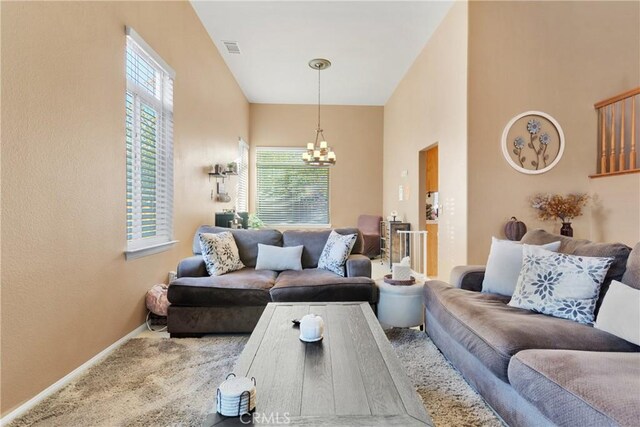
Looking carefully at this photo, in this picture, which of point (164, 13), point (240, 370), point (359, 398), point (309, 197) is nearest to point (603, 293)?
point (359, 398)

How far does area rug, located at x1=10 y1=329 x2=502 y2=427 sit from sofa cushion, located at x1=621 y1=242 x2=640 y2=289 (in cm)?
104

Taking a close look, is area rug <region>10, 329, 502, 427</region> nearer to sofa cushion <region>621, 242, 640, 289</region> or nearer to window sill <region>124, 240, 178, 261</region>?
window sill <region>124, 240, 178, 261</region>

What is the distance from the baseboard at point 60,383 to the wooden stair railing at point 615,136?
501cm

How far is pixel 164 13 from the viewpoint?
3.31 meters

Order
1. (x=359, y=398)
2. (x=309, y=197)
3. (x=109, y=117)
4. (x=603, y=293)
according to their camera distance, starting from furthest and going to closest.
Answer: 1. (x=309, y=197)
2. (x=109, y=117)
3. (x=603, y=293)
4. (x=359, y=398)

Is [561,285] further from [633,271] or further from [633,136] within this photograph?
[633,136]

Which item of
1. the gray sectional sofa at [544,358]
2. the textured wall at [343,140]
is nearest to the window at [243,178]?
the textured wall at [343,140]

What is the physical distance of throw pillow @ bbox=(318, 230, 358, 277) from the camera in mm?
3287

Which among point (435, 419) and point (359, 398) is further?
point (435, 419)

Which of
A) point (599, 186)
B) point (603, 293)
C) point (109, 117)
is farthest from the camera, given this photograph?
point (599, 186)

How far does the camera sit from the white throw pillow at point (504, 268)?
2367 mm

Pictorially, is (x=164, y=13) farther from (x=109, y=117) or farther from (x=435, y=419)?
(x=435, y=419)

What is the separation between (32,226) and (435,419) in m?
2.41

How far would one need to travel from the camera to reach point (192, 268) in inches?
121
